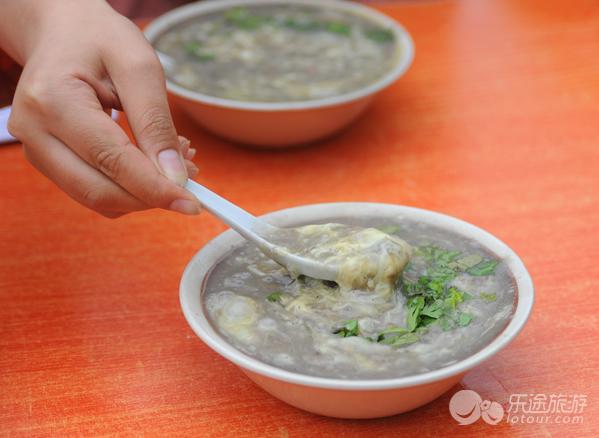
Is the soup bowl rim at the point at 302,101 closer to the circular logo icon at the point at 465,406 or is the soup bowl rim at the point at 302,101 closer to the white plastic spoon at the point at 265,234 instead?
the white plastic spoon at the point at 265,234

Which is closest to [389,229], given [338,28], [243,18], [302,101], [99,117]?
[99,117]

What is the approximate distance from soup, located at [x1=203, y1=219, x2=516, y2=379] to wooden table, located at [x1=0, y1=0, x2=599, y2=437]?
0.12m

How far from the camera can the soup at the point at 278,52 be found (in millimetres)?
1959

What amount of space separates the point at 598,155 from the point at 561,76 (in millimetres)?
434

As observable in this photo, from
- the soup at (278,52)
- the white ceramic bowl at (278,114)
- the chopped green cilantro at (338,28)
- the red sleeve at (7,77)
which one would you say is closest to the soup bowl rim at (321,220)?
the white ceramic bowl at (278,114)

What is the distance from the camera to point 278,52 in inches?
84.7

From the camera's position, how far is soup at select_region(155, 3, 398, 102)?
1959mm

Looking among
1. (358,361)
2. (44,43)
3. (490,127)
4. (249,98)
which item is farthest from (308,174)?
(358,361)

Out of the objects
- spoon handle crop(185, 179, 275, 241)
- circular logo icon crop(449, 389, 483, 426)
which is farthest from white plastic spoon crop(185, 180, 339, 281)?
circular logo icon crop(449, 389, 483, 426)

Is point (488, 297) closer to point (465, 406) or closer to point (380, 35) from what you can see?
point (465, 406)

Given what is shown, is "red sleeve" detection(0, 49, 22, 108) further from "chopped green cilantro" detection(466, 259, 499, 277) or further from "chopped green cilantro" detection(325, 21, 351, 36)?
"chopped green cilantro" detection(466, 259, 499, 277)

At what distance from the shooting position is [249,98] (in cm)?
189

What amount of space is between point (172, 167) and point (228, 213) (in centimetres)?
11

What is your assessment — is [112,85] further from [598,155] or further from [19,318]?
[598,155]
